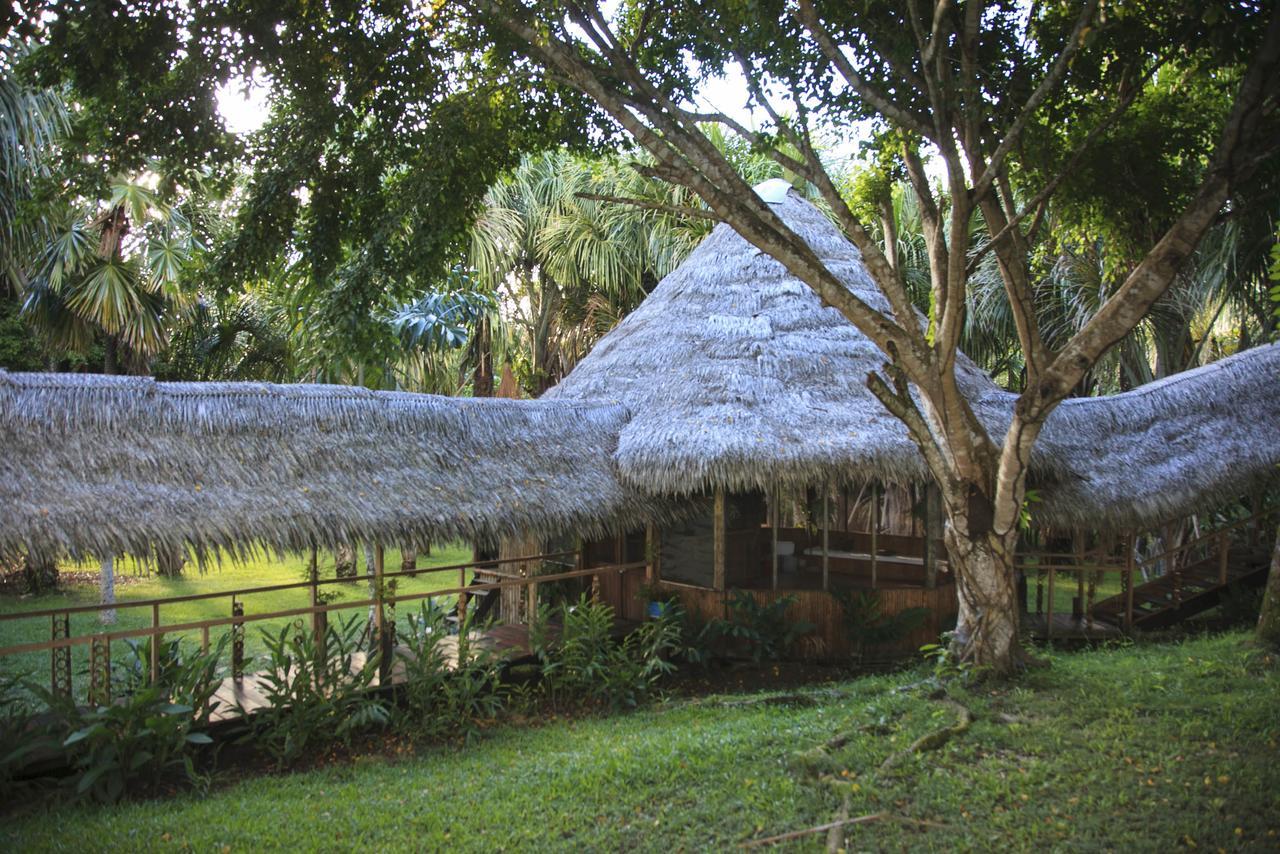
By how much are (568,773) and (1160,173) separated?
22.9 ft

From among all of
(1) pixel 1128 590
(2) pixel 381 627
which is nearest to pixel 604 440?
(2) pixel 381 627

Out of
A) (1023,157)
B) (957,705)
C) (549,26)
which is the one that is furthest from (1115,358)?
(549,26)

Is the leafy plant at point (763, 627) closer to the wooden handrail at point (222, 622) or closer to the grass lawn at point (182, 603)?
the wooden handrail at point (222, 622)

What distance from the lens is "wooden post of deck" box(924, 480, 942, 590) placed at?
9133 mm

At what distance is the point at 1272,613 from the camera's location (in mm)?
7309

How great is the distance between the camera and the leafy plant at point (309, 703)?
21.0ft

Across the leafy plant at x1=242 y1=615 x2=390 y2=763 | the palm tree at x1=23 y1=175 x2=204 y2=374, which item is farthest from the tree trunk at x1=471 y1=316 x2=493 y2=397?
the leafy plant at x1=242 y1=615 x2=390 y2=763

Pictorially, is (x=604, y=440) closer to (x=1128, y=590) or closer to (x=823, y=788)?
(x=823, y=788)

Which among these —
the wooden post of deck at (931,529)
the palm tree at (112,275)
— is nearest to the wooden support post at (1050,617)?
the wooden post of deck at (931,529)

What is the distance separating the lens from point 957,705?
6.07 m

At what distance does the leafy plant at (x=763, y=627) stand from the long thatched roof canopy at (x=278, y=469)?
122 cm

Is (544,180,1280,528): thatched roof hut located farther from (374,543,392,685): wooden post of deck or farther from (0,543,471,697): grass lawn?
(374,543,392,685): wooden post of deck

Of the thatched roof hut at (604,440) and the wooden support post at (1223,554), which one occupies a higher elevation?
the thatched roof hut at (604,440)

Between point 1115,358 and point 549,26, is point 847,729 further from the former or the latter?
point 1115,358
